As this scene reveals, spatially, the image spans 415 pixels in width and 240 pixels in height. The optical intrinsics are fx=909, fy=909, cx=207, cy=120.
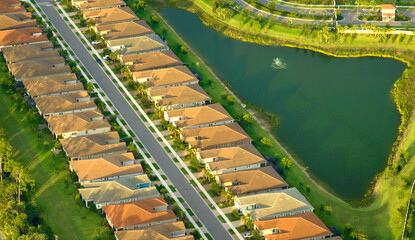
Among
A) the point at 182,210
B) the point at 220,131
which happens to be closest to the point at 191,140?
the point at 220,131

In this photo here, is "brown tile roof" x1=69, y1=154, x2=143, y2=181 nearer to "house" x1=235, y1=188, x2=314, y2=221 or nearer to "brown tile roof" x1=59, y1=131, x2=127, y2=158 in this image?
"brown tile roof" x1=59, y1=131, x2=127, y2=158

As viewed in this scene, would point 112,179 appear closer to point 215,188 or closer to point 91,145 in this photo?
point 91,145

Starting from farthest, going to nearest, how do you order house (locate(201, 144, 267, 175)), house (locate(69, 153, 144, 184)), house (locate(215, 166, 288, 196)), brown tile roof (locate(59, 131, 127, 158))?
brown tile roof (locate(59, 131, 127, 158)) → house (locate(201, 144, 267, 175)) → house (locate(69, 153, 144, 184)) → house (locate(215, 166, 288, 196))

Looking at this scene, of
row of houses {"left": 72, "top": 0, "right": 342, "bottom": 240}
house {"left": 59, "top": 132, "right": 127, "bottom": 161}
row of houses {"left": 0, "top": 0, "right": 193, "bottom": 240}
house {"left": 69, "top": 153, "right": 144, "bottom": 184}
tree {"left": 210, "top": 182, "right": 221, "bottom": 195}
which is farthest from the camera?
house {"left": 59, "top": 132, "right": 127, "bottom": 161}

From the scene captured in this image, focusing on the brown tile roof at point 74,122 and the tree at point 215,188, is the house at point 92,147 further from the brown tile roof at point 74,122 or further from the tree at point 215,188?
the tree at point 215,188

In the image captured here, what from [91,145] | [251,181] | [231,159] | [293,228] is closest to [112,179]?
[91,145]

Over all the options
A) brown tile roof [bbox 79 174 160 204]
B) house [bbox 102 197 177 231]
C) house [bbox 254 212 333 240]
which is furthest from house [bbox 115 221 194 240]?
house [bbox 254 212 333 240]

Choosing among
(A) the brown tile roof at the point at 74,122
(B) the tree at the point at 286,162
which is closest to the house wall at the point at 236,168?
(B) the tree at the point at 286,162

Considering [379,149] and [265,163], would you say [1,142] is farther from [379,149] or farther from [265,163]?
[379,149]
